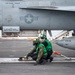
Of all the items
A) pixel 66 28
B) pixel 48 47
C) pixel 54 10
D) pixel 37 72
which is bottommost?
pixel 37 72

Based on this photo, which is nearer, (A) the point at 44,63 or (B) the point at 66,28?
(A) the point at 44,63

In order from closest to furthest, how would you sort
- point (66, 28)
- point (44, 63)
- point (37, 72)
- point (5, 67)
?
point (37, 72), point (5, 67), point (44, 63), point (66, 28)

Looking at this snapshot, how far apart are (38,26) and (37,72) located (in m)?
2.74

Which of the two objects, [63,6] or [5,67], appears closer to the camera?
[5,67]

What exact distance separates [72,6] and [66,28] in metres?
1.01

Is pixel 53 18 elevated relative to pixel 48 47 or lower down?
elevated

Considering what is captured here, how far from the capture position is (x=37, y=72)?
31.9ft

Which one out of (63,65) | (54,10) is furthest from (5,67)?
(54,10)

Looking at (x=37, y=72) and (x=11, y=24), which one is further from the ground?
(x=11, y=24)

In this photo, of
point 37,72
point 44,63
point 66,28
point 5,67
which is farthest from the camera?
point 66,28

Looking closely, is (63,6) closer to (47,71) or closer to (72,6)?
(72,6)

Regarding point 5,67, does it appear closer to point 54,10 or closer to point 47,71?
point 47,71

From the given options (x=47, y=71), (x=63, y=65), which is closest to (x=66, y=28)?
(x=63, y=65)

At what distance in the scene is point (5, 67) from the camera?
10.6m
